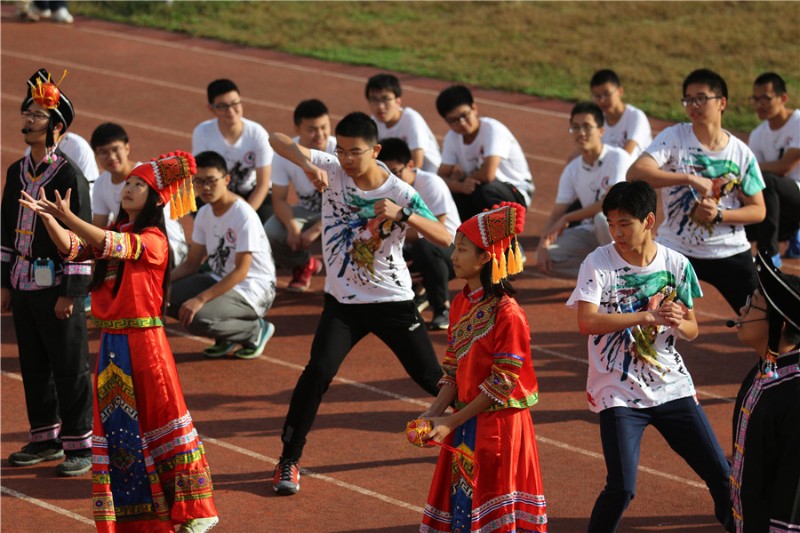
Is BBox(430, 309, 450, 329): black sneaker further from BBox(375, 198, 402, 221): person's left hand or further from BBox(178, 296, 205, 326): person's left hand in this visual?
BBox(375, 198, 402, 221): person's left hand

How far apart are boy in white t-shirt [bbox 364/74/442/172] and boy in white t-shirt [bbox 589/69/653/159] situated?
1597mm

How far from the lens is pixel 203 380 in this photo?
30.7 ft

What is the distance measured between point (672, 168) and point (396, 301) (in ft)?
6.75

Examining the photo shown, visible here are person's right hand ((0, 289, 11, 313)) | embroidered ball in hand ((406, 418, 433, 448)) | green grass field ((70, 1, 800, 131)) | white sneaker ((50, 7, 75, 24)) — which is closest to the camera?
embroidered ball in hand ((406, 418, 433, 448))

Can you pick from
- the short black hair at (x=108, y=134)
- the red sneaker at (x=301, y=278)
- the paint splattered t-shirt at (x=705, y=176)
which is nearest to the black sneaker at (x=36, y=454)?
the short black hair at (x=108, y=134)

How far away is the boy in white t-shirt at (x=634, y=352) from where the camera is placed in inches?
238

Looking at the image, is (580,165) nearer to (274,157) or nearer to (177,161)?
→ (274,157)

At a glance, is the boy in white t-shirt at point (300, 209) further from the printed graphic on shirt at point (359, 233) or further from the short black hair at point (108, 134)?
the printed graphic on shirt at point (359, 233)

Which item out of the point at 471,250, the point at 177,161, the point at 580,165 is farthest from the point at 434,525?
the point at 580,165

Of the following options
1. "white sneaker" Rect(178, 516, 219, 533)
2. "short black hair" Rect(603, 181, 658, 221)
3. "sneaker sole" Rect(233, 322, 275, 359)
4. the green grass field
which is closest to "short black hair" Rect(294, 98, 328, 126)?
"sneaker sole" Rect(233, 322, 275, 359)

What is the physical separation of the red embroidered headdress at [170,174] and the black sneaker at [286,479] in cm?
169

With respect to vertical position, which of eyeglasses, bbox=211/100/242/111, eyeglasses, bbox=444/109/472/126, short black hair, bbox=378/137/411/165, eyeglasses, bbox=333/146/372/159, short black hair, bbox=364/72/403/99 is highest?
short black hair, bbox=364/72/403/99

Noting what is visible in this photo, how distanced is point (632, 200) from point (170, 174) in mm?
2373

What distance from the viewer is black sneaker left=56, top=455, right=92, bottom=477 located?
25.1 ft
